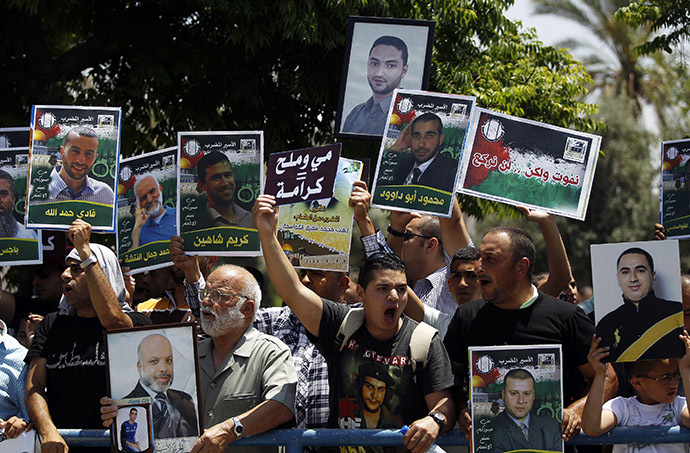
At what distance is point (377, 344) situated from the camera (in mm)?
4602

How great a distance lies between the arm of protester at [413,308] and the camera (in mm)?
5059

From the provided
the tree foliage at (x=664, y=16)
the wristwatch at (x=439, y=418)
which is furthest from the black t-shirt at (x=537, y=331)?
the tree foliage at (x=664, y=16)

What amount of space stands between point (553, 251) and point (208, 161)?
2173 millimetres

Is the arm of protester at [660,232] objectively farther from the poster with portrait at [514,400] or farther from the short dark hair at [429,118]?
the poster with portrait at [514,400]

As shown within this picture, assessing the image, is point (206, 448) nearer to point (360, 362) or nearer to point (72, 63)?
point (360, 362)

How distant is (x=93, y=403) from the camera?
492 centimetres

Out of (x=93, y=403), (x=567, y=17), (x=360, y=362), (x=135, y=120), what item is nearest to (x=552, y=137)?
(x=360, y=362)

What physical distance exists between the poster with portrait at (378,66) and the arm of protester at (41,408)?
2.33 meters

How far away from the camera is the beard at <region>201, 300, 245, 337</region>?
15.8ft

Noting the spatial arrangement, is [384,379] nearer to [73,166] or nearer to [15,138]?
[73,166]

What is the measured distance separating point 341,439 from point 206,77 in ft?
23.1

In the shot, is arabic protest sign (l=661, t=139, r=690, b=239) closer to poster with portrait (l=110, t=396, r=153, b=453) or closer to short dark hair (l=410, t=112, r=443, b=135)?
short dark hair (l=410, t=112, r=443, b=135)

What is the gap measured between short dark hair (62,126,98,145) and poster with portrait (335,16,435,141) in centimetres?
154

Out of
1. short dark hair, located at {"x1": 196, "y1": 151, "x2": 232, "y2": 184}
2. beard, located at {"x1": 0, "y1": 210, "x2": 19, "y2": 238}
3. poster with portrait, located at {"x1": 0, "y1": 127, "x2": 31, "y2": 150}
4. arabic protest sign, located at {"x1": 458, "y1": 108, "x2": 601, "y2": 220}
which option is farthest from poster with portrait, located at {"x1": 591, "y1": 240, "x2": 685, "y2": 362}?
poster with portrait, located at {"x1": 0, "y1": 127, "x2": 31, "y2": 150}
